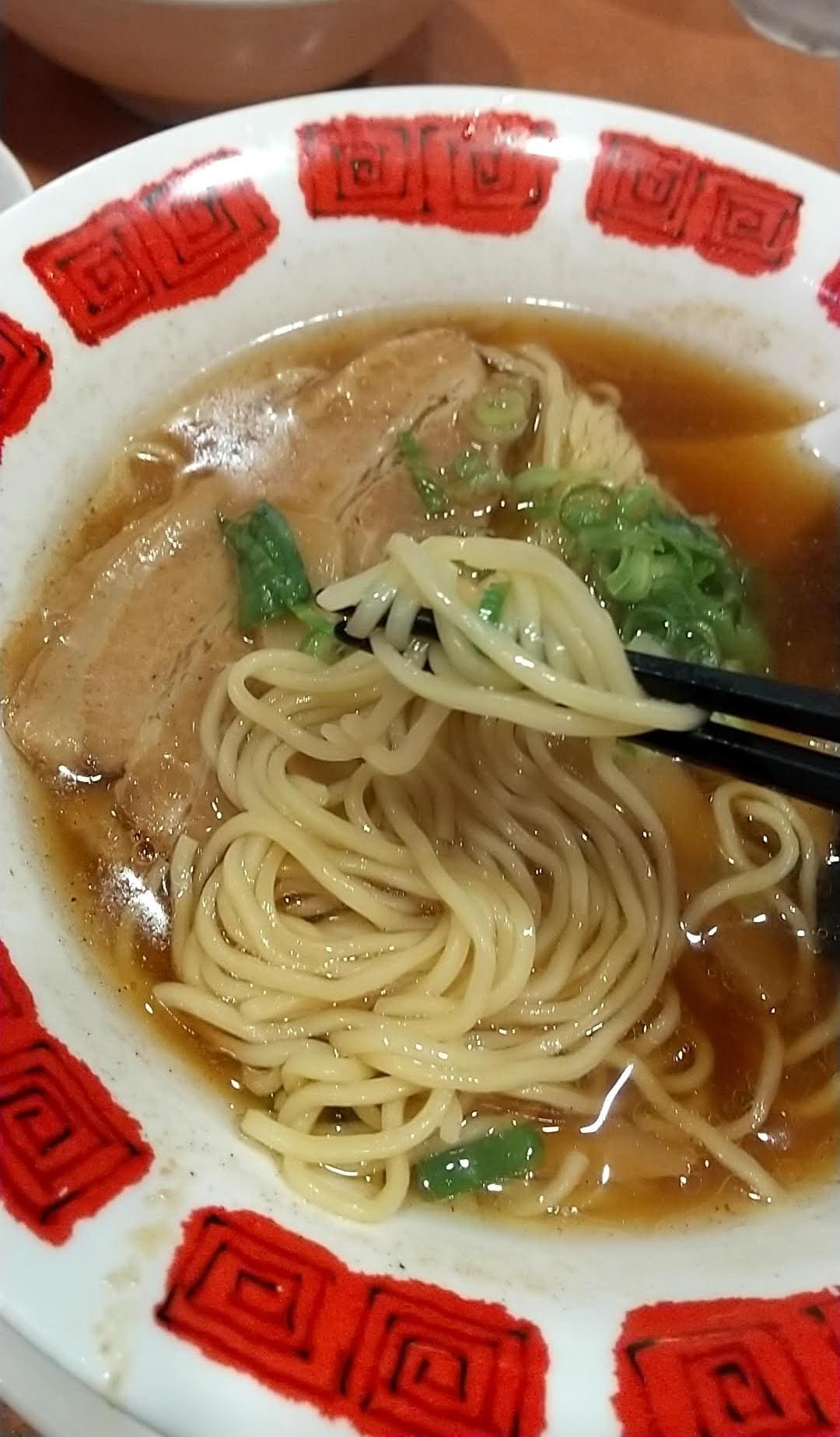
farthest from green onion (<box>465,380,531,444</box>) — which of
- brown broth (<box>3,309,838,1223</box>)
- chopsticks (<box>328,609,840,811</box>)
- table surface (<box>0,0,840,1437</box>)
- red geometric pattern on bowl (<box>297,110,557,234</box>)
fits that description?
table surface (<box>0,0,840,1437</box>)

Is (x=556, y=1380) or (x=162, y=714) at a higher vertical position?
(x=162, y=714)

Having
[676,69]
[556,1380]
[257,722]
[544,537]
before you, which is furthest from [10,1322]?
[676,69]

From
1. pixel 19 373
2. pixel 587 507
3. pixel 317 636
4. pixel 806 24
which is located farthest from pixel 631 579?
pixel 806 24

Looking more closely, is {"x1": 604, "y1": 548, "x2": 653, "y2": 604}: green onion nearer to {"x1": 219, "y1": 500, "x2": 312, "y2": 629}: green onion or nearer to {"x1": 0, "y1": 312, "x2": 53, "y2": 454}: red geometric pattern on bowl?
{"x1": 219, "y1": 500, "x2": 312, "y2": 629}: green onion

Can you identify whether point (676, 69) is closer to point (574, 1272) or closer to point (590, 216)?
point (590, 216)

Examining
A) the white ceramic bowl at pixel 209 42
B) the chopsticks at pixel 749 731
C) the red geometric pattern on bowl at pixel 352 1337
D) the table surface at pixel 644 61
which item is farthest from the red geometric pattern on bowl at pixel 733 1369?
the table surface at pixel 644 61

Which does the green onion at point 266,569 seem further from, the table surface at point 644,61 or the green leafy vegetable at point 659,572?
the table surface at point 644,61

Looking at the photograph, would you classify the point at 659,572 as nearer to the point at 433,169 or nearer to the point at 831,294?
the point at 831,294
